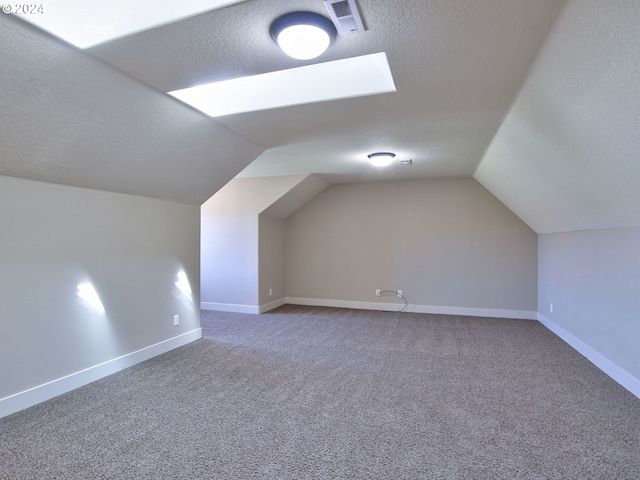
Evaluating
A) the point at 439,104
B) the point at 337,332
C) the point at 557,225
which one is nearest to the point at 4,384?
the point at 337,332

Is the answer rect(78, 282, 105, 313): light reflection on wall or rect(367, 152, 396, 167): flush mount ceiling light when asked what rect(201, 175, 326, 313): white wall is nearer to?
rect(367, 152, 396, 167): flush mount ceiling light

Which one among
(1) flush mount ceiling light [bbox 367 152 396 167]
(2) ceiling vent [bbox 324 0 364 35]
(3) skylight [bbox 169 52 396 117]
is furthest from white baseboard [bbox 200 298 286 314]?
(2) ceiling vent [bbox 324 0 364 35]

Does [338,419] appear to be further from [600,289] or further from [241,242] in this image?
[241,242]

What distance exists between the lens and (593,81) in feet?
6.24

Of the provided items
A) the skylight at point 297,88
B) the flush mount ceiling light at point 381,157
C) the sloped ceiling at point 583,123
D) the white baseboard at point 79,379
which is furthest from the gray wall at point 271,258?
the sloped ceiling at point 583,123

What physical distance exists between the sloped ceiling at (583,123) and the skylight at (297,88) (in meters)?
1.03

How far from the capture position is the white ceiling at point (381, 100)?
1750mm

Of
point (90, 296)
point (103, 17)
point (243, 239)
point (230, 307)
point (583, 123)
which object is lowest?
point (230, 307)

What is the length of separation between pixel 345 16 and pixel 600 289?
3.58 m

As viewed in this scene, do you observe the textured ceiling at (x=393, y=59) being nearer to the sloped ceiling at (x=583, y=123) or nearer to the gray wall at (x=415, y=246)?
the sloped ceiling at (x=583, y=123)

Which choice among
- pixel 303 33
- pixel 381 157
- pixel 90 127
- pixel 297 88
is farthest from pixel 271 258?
pixel 303 33

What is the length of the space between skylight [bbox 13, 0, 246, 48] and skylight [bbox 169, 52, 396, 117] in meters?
0.76

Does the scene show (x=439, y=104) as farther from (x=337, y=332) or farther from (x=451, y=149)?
(x=337, y=332)

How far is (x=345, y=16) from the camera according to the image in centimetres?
174
